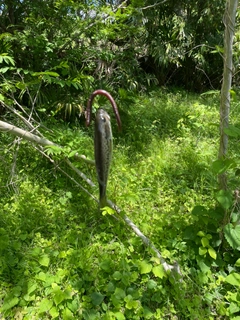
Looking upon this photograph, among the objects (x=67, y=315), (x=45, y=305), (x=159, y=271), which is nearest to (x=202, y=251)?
(x=159, y=271)

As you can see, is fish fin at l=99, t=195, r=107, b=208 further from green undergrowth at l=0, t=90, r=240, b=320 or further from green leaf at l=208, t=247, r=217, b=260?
green leaf at l=208, t=247, r=217, b=260

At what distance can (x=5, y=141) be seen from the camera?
11.0ft

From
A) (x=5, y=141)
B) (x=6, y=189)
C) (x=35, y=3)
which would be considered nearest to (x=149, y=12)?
(x=35, y=3)

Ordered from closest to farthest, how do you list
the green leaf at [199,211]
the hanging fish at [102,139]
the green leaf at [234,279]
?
the hanging fish at [102,139] < the green leaf at [234,279] < the green leaf at [199,211]

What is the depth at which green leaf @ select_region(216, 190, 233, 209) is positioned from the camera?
1725 mm

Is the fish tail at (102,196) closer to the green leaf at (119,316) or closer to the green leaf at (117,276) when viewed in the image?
the green leaf at (117,276)

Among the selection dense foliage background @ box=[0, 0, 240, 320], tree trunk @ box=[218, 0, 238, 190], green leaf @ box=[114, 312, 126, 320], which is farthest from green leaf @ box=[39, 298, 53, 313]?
tree trunk @ box=[218, 0, 238, 190]

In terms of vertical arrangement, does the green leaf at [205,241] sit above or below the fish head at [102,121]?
below

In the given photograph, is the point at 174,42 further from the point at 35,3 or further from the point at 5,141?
the point at 5,141

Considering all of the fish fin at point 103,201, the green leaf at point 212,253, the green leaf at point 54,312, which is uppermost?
the fish fin at point 103,201

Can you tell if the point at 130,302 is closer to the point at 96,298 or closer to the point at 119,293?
the point at 119,293

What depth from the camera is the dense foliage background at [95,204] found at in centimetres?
174

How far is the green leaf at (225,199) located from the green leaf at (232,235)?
0.17 m

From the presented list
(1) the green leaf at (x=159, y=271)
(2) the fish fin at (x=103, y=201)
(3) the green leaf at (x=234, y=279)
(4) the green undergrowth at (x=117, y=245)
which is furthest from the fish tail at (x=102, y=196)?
(3) the green leaf at (x=234, y=279)
